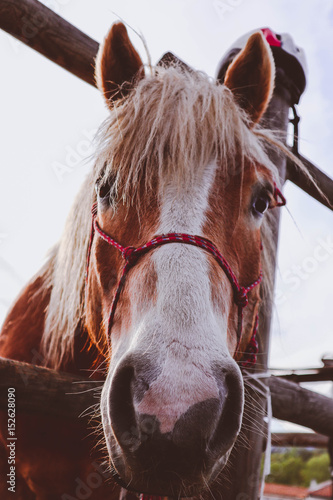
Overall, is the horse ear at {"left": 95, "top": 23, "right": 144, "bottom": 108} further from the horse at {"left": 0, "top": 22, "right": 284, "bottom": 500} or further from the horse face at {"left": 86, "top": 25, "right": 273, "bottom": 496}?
the horse face at {"left": 86, "top": 25, "right": 273, "bottom": 496}

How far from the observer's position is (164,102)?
1579mm

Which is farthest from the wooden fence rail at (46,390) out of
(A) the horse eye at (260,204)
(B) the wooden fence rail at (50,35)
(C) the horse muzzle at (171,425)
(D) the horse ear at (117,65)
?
(B) the wooden fence rail at (50,35)

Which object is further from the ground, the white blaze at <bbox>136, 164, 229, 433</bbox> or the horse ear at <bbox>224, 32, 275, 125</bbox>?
the horse ear at <bbox>224, 32, 275, 125</bbox>

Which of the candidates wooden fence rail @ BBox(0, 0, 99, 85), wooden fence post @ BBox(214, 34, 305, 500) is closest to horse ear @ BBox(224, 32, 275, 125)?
wooden fence post @ BBox(214, 34, 305, 500)

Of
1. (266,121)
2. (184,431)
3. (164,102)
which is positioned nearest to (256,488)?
(184,431)

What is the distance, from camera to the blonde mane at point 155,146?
4.71 ft

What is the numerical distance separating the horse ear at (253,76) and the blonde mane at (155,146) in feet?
0.42

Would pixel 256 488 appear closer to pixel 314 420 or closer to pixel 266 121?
pixel 314 420

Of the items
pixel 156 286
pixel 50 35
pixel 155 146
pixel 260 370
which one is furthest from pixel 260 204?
pixel 50 35

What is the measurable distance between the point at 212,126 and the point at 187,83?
0.30 meters

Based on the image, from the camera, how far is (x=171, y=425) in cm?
83

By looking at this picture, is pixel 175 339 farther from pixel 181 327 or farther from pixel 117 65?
pixel 117 65

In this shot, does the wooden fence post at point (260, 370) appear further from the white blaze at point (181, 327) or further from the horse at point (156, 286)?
the white blaze at point (181, 327)

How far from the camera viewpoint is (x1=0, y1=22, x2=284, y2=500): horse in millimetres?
882
